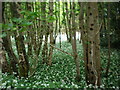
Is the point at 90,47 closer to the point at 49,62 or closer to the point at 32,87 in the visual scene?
the point at 32,87

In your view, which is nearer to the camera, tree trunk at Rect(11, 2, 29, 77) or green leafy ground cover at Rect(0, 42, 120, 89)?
green leafy ground cover at Rect(0, 42, 120, 89)

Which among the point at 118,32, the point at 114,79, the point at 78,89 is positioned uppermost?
the point at 118,32

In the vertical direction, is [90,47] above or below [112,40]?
above

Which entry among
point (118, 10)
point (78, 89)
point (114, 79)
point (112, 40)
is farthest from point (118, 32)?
point (78, 89)

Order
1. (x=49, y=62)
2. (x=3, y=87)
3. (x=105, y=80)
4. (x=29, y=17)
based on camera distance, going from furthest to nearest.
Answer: (x=49, y=62) < (x=105, y=80) < (x=3, y=87) < (x=29, y=17)

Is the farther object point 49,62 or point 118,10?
point 118,10

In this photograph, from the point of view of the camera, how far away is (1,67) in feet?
27.0

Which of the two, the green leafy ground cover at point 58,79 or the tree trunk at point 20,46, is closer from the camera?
the green leafy ground cover at point 58,79

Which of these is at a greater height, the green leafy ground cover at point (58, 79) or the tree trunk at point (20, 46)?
the tree trunk at point (20, 46)

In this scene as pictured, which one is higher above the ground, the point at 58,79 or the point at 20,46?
the point at 20,46

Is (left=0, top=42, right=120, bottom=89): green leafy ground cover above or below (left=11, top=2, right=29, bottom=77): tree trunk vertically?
below

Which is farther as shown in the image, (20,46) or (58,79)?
(58,79)

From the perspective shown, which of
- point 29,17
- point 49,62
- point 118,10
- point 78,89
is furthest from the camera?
point 118,10

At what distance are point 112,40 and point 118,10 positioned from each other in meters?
2.86
